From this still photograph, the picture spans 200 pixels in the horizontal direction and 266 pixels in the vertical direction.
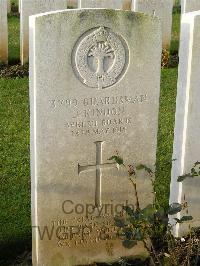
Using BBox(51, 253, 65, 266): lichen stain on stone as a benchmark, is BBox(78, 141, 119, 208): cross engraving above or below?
above

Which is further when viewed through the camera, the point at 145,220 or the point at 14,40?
the point at 14,40

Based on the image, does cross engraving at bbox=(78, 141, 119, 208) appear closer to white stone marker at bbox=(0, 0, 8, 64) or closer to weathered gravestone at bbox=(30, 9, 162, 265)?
weathered gravestone at bbox=(30, 9, 162, 265)

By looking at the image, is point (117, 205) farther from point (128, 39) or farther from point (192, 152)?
point (128, 39)

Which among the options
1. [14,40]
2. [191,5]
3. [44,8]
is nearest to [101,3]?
[44,8]

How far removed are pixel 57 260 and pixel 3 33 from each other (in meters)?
6.30

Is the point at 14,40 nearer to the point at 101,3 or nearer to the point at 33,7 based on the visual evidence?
the point at 33,7

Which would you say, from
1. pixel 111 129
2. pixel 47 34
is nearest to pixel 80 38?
pixel 47 34

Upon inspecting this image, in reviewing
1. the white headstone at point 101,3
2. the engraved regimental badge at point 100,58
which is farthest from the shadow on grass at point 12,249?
the white headstone at point 101,3

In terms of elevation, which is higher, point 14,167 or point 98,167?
point 98,167

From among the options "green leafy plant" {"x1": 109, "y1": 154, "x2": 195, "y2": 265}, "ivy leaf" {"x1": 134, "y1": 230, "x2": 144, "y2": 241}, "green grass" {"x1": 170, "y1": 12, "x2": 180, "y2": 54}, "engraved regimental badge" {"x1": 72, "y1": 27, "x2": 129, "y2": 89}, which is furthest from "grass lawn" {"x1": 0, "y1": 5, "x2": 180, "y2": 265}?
"green grass" {"x1": 170, "y1": 12, "x2": 180, "y2": 54}

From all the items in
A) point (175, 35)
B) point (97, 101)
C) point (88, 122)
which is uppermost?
point (175, 35)

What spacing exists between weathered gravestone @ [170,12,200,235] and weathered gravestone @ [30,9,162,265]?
0.25 metres

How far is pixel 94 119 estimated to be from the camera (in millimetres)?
4012

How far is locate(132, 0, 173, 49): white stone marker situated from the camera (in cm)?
1004
